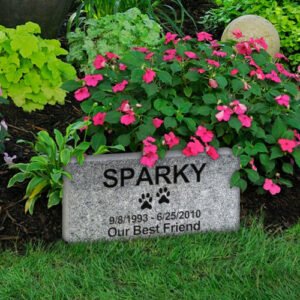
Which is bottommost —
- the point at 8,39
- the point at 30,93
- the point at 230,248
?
the point at 230,248

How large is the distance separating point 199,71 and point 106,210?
0.89 meters

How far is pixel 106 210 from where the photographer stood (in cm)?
455

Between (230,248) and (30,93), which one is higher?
(30,93)

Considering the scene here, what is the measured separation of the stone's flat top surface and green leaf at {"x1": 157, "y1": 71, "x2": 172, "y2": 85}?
1.24 ft

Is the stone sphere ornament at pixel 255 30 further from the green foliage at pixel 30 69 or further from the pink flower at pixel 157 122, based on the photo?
the pink flower at pixel 157 122

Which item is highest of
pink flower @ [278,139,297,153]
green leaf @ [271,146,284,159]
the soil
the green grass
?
pink flower @ [278,139,297,153]

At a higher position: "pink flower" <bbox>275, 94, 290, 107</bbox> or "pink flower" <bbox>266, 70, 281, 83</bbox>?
"pink flower" <bbox>266, 70, 281, 83</bbox>

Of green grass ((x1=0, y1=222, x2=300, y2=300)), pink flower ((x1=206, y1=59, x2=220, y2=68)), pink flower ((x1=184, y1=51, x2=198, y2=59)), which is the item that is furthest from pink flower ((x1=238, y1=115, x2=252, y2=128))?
green grass ((x1=0, y1=222, x2=300, y2=300))

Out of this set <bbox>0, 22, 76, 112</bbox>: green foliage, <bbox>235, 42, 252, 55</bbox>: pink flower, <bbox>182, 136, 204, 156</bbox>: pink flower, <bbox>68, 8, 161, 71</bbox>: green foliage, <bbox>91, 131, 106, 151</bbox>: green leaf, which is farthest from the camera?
<bbox>68, 8, 161, 71</bbox>: green foliage

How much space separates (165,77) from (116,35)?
1184mm

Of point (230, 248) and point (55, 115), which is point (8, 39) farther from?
point (230, 248)

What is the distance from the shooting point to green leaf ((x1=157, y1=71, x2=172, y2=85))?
15.2 feet

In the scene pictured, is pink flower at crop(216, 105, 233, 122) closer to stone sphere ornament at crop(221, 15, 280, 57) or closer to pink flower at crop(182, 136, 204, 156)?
pink flower at crop(182, 136, 204, 156)

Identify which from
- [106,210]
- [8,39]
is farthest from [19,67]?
[106,210]
